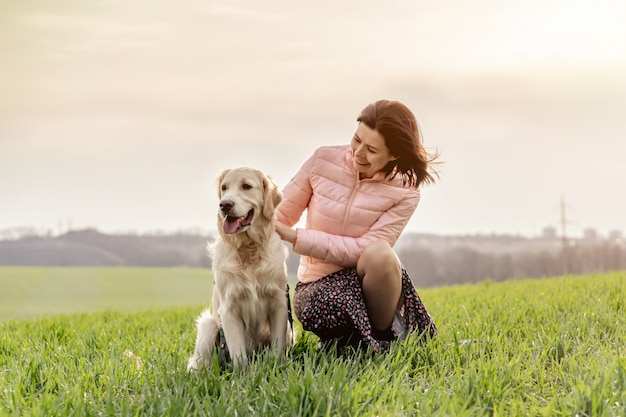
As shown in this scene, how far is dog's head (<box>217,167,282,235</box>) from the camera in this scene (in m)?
4.02

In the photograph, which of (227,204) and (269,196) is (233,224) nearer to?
(227,204)

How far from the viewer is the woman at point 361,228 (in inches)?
173

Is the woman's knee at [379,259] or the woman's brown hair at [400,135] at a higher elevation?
the woman's brown hair at [400,135]

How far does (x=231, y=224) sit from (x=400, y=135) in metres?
1.33

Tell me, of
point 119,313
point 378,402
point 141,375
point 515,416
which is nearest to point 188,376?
point 141,375

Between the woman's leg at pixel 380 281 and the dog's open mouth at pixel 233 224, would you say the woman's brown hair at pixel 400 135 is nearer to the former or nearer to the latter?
the woman's leg at pixel 380 281

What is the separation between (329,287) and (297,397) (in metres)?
1.29

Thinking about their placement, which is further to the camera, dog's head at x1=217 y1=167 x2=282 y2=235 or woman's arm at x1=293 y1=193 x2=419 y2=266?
woman's arm at x1=293 y1=193 x2=419 y2=266

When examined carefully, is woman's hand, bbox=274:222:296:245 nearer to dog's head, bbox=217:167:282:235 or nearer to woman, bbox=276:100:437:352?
woman, bbox=276:100:437:352

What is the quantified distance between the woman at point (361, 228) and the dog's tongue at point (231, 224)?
1.26ft

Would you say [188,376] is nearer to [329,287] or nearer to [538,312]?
[329,287]

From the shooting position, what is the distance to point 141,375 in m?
3.90

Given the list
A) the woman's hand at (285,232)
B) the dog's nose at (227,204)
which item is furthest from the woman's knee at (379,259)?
the dog's nose at (227,204)

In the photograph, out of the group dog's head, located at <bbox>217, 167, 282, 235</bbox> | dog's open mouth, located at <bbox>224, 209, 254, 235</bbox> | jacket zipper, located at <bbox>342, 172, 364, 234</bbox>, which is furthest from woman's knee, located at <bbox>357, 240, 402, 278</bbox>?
dog's open mouth, located at <bbox>224, 209, 254, 235</bbox>
